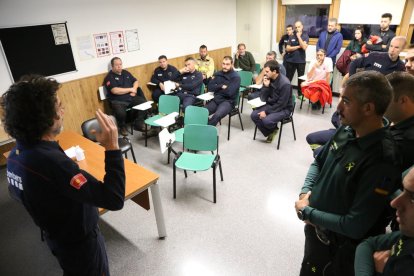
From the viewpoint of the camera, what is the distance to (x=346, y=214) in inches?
→ 54.2

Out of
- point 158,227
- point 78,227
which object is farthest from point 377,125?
point 158,227

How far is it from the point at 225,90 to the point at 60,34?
2.76m

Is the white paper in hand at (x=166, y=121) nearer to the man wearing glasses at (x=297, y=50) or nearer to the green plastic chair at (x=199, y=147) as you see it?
the green plastic chair at (x=199, y=147)

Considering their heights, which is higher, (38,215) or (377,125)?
(377,125)

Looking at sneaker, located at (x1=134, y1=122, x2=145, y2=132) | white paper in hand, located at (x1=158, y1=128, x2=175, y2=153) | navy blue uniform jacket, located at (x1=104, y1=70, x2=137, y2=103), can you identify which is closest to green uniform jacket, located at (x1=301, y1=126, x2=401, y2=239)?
white paper in hand, located at (x1=158, y1=128, x2=175, y2=153)

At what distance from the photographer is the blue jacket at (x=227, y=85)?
16.0 ft

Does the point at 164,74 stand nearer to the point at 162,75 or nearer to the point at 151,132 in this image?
the point at 162,75

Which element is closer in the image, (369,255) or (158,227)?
(369,255)

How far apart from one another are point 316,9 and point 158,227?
6025 mm

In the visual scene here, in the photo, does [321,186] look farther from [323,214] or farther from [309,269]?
[309,269]

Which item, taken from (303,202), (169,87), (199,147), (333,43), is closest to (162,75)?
(169,87)

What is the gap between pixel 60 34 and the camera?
14.1 ft

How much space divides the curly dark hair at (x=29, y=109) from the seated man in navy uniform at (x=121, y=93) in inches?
148

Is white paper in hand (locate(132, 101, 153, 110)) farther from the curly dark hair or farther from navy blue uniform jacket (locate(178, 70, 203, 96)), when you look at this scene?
the curly dark hair
